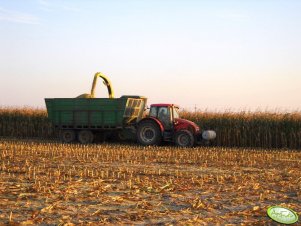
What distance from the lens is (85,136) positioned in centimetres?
2014

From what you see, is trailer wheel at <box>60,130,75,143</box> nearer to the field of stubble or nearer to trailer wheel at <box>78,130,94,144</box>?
trailer wheel at <box>78,130,94,144</box>

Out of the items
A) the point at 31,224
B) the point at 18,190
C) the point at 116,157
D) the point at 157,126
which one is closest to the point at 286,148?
the point at 157,126

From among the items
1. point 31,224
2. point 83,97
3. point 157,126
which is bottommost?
point 31,224

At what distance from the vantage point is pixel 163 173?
11234 mm

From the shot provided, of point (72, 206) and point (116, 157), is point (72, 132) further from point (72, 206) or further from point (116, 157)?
point (72, 206)

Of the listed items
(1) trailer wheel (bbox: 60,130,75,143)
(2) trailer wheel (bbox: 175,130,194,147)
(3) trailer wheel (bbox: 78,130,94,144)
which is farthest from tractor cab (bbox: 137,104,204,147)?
(1) trailer wheel (bbox: 60,130,75,143)

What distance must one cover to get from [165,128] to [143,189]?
9672 millimetres

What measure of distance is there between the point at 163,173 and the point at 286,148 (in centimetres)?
1065

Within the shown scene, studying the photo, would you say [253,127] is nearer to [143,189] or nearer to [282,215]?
[143,189]

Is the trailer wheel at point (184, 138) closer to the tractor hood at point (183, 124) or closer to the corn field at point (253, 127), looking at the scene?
the tractor hood at point (183, 124)

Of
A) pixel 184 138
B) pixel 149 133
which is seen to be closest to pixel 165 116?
pixel 149 133

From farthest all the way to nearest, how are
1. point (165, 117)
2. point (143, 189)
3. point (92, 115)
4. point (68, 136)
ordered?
point (68, 136) < point (92, 115) < point (165, 117) < point (143, 189)

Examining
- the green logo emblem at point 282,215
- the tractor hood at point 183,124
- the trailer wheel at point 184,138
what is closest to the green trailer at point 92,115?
the tractor hood at point 183,124

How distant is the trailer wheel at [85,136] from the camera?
20078 millimetres
